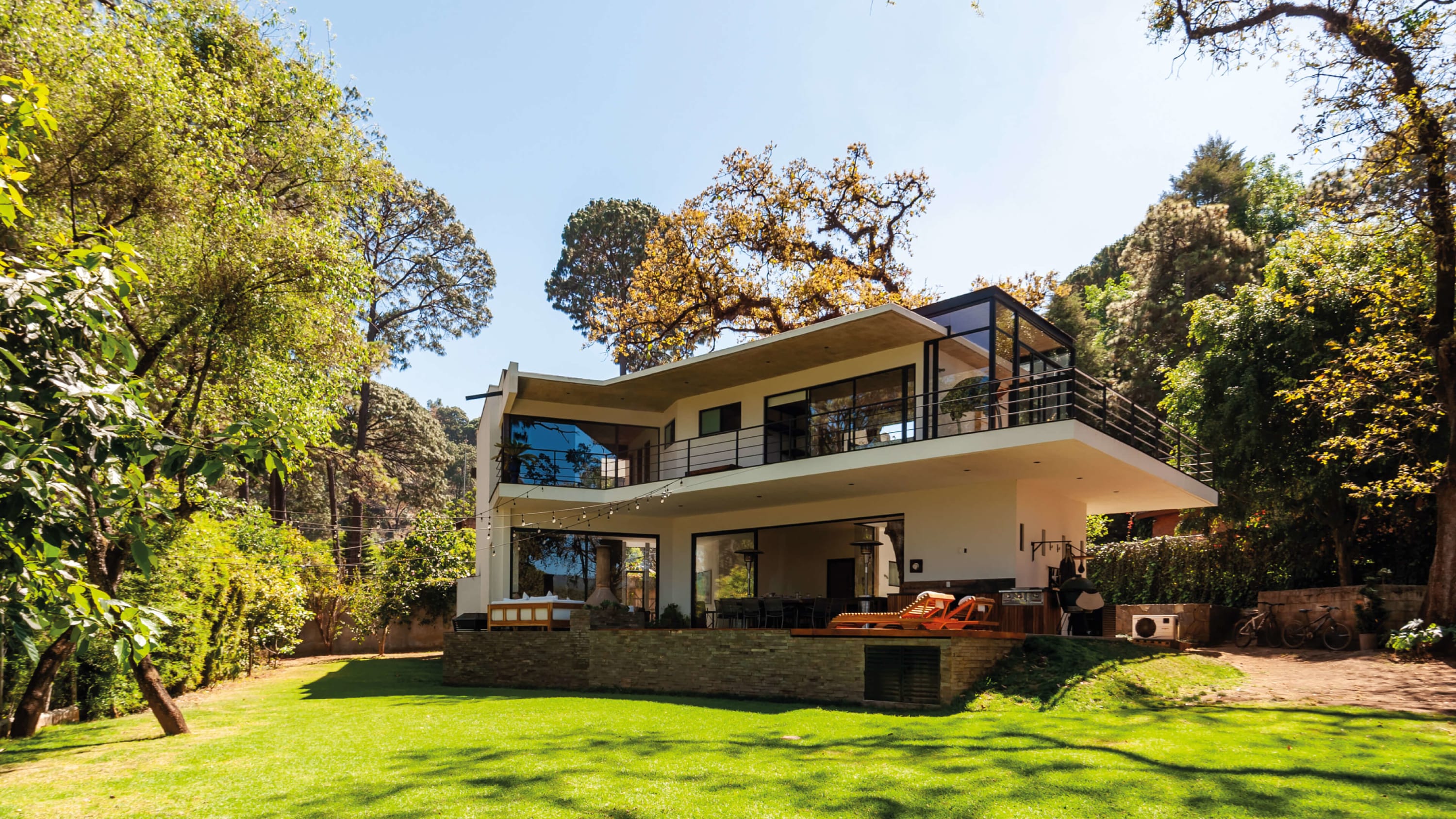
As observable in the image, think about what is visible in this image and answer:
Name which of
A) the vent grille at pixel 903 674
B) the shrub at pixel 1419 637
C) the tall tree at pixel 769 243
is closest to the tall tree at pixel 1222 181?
the tall tree at pixel 769 243

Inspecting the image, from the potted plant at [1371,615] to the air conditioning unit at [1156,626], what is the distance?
2741mm

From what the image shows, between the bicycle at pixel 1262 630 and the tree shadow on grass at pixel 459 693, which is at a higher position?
the bicycle at pixel 1262 630

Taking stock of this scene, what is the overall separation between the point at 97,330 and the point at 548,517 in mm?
15799

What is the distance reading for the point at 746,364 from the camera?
17969 millimetres

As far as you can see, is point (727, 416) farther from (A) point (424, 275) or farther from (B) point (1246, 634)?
(A) point (424, 275)

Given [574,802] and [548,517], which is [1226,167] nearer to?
[548,517]

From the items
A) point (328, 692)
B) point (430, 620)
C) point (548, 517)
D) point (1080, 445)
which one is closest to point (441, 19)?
point (548, 517)

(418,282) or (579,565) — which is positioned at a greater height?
(418,282)

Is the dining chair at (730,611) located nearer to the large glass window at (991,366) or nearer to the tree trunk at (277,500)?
the large glass window at (991,366)

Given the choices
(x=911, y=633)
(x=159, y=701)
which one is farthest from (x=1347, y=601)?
(x=159, y=701)

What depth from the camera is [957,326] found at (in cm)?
1603

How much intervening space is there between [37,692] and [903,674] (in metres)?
10.6

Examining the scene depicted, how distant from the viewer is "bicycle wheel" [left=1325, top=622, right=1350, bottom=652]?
14.8 m

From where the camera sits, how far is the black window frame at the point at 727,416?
1961 centimetres
